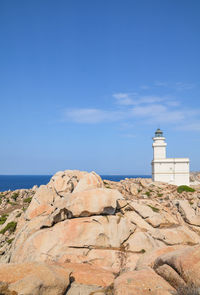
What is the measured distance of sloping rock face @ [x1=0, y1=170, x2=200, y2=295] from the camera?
309 inches

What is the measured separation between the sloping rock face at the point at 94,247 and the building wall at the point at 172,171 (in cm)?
3063

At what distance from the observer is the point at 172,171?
57.1 metres

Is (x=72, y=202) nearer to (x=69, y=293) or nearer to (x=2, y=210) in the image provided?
(x=69, y=293)

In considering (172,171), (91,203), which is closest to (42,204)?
(91,203)

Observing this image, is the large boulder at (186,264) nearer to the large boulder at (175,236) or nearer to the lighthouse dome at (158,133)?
the large boulder at (175,236)

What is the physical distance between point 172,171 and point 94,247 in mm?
46038

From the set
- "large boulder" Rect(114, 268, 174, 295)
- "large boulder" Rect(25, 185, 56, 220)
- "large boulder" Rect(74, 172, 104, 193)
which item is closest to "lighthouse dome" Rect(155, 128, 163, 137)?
"large boulder" Rect(25, 185, 56, 220)

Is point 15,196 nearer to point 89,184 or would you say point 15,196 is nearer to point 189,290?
point 89,184

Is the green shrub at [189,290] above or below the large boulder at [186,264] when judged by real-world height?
below

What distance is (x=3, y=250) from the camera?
19.3m

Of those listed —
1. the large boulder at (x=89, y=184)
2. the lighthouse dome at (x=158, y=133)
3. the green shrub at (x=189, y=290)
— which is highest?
the lighthouse dome at (x=158, y=133)

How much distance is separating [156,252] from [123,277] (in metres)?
3.28

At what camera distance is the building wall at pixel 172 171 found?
57.0 metres

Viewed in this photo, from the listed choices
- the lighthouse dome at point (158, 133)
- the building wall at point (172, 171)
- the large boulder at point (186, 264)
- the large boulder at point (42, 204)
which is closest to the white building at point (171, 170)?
the building wall at point (172, 171)
